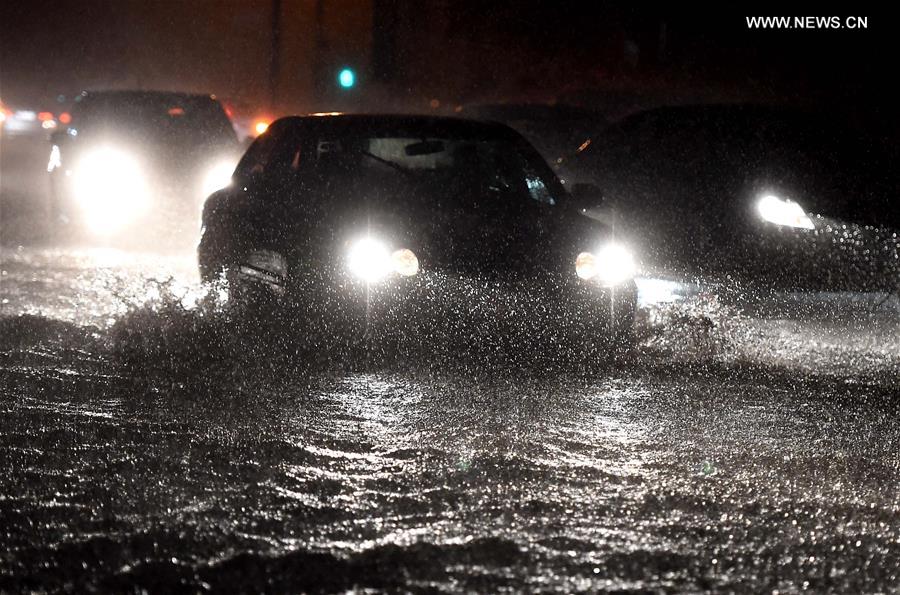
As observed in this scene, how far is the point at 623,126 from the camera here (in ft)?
39.8

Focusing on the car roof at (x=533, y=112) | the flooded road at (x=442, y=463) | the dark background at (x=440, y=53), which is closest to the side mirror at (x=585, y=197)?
the flooded road at (x=442, y=463)

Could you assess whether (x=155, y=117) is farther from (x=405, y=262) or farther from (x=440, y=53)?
(x=440, y=53)

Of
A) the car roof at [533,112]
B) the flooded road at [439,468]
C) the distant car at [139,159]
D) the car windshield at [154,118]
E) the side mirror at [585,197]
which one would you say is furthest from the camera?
the car roof at [533,112]

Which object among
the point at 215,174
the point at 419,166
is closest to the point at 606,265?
the point at 419,166

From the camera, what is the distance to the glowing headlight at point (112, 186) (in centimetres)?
1611

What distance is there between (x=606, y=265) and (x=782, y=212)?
2222mm

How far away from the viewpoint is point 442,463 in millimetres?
5648

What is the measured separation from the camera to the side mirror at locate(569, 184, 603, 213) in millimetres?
9141

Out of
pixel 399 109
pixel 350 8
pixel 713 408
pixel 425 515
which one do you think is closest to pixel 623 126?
pixel 713 408

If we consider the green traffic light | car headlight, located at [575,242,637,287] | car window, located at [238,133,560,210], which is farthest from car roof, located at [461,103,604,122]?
car headlight, located at [575,242,637,287]

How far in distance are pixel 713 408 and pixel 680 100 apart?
22702 millimetres

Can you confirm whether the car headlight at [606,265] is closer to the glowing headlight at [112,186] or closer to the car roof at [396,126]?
the car roof at [396,126]

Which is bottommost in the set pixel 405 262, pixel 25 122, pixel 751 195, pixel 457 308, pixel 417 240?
pixel 457 308

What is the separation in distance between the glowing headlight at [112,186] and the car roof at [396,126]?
22.6ft
